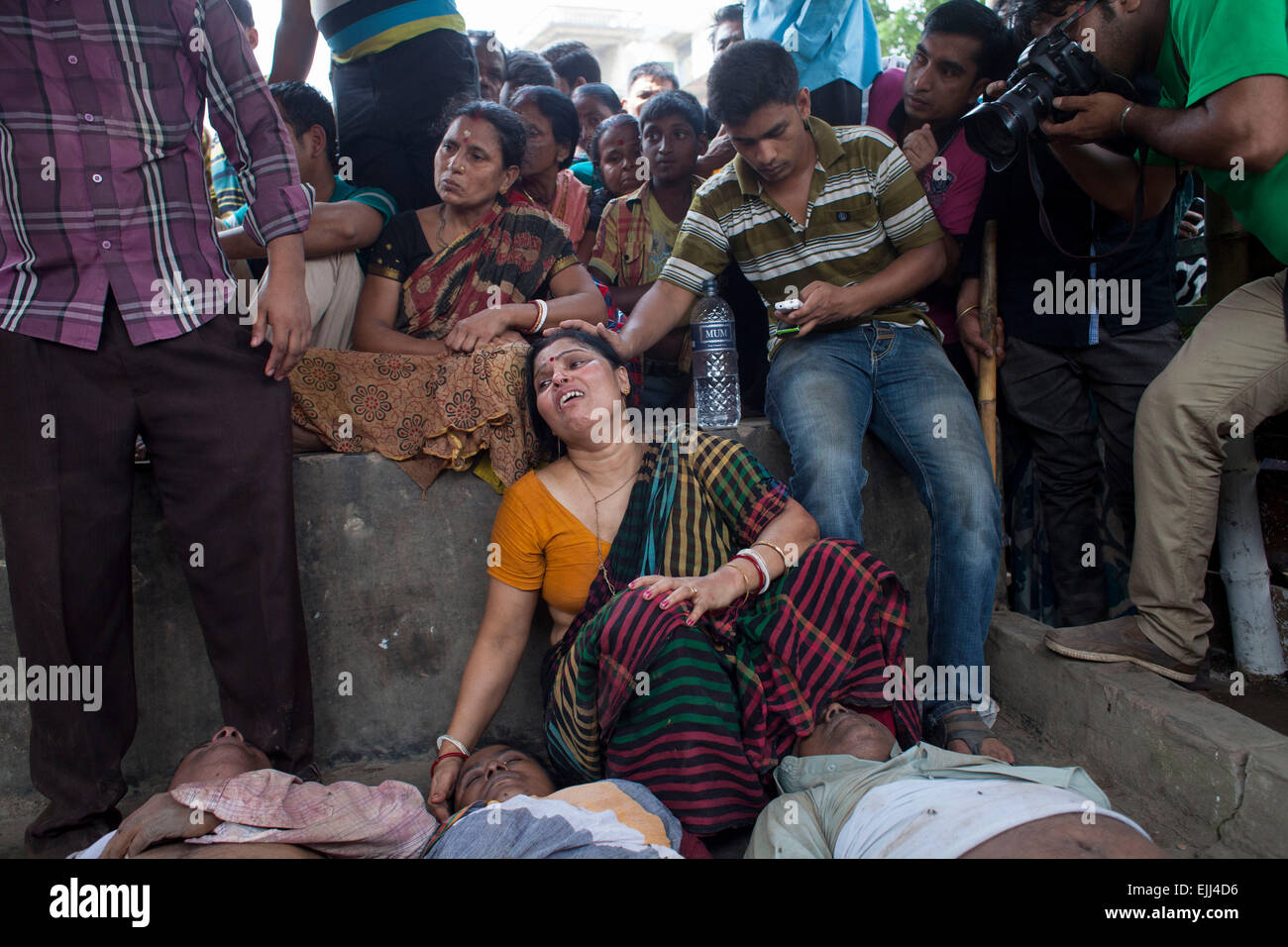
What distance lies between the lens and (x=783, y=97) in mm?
2973

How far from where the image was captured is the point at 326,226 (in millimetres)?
3088

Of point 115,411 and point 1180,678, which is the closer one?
point 115,411

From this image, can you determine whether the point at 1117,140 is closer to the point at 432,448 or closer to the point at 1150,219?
the point at 1150,219

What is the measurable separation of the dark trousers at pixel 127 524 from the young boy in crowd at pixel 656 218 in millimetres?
1811

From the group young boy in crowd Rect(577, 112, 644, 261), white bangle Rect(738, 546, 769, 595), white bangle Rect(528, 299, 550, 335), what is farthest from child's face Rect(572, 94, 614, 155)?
white bangle Rect(738, 546, 769, 595)

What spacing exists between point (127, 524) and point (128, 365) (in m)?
0.39

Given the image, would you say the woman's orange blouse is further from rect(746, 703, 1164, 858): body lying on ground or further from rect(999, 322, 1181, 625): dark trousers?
rect(999, 322, 1181, 625): dark trousers

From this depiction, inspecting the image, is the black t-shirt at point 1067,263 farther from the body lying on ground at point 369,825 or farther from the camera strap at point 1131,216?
the body lying on ground at point 369,825

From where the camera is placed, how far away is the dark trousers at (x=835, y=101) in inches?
150

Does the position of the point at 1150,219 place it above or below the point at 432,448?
above

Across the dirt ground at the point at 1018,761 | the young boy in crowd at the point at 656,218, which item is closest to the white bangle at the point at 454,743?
the dirt ground at the point at 1018,761
